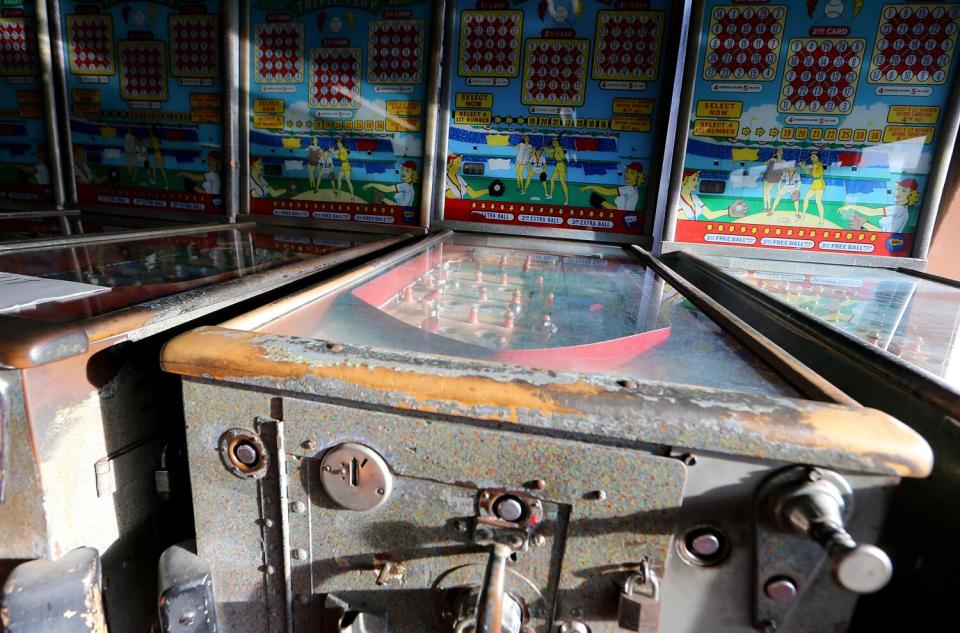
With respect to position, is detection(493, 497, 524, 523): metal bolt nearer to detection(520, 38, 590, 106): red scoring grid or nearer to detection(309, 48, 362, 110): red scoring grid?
detection(520, 38, 590, 106): red scoring grid

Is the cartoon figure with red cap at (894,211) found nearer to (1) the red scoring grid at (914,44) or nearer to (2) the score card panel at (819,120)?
(2) the score card panel at (819,120)

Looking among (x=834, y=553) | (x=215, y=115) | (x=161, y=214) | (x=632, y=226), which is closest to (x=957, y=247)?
(x=632, y=226)

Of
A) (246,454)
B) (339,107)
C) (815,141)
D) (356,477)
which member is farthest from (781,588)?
(339,107)

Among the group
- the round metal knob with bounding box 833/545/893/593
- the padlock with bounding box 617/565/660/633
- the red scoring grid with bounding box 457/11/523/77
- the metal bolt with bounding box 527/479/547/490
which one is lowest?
the padlock with bounding box 617/565/660/633

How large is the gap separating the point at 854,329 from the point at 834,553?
748 mm

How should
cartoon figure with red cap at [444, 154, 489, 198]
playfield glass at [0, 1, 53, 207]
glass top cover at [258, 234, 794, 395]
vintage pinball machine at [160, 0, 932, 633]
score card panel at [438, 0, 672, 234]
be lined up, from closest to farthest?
vintage pinball machine at [160, 0, 932, 633] < glass top cover at [258, 234, 794, 395] < score card panel at [438, 0, 672, 234] < cartoon figure with red cap at [444, 154, 489, 198] < playfield glass at [0, 1, 53, 207]

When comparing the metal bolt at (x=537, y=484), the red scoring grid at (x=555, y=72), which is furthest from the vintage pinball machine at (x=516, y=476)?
the red scoring grid at (x=555, y=72)

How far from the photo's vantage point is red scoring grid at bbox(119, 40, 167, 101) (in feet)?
8.70

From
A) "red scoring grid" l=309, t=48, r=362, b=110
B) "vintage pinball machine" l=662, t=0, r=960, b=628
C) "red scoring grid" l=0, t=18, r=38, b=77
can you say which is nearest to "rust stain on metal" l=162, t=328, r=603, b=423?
"vintage pinball machine" l=662, t=0, r=960, b=628

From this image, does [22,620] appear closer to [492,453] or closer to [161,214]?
[492,453]

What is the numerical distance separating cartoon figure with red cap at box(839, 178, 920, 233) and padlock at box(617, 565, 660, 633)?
7.27 feet

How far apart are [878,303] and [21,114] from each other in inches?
167

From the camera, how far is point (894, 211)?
7.07ft

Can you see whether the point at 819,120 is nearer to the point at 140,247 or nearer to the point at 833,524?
the point at 833,524
